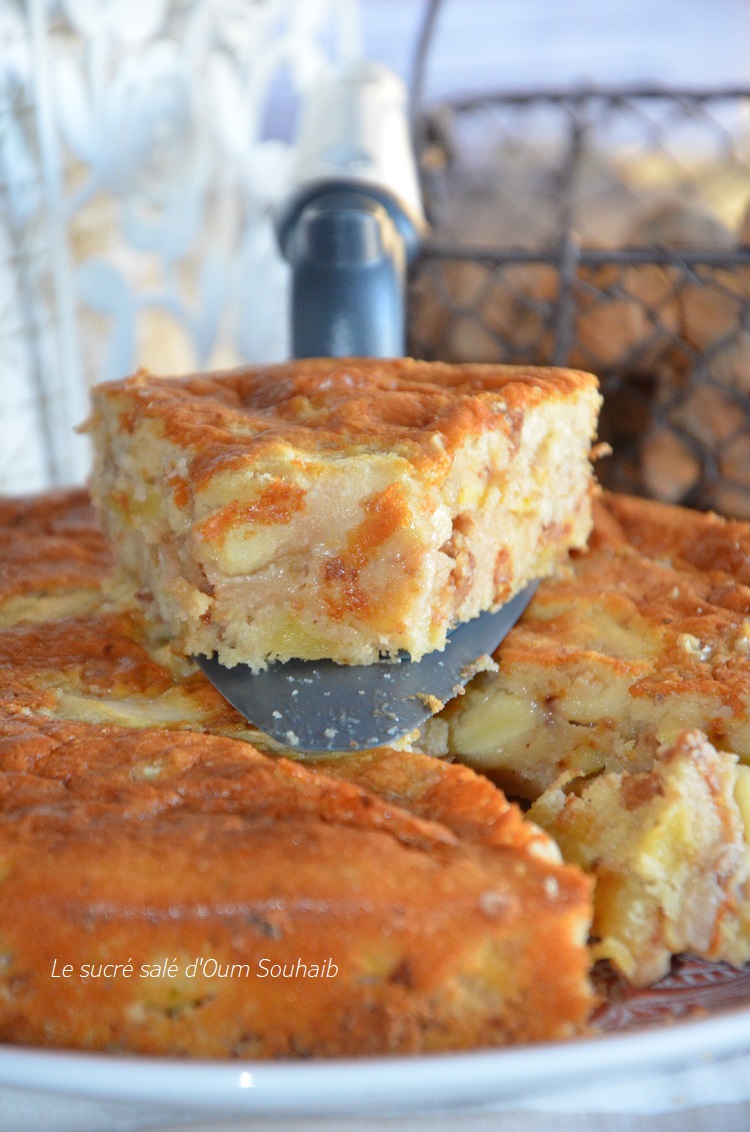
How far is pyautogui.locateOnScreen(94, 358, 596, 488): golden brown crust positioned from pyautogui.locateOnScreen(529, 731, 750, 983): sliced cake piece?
1.59 ft

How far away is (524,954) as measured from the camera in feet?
3.16

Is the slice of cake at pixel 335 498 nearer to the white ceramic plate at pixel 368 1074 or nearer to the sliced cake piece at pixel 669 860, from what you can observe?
the sliced cake piece at pixel 669 860

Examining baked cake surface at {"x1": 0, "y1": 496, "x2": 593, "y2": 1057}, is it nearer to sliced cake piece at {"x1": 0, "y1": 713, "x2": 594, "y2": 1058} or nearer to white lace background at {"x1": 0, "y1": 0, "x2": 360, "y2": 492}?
sliced cake piece at {"x1": 0, "y1": 713, "x2": 594, "y2": 1058}

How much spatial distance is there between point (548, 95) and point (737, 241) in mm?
866

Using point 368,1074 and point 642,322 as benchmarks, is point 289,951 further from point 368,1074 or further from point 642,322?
point 642,322

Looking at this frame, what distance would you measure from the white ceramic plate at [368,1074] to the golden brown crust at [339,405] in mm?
742

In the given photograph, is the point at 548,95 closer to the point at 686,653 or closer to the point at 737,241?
the point at 737,241

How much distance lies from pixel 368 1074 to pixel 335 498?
29.1 inches

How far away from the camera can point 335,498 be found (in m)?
1.37

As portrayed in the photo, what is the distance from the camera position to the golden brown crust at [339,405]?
1419mm

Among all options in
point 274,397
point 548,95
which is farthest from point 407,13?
point 274,397

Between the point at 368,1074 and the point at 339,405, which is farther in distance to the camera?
the point at 339,405

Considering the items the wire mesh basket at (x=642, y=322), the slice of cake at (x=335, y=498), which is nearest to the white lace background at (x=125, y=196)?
the wire mesh basket at (x=642, y=322)

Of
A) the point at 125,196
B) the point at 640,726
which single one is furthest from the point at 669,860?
the point at 125,196
